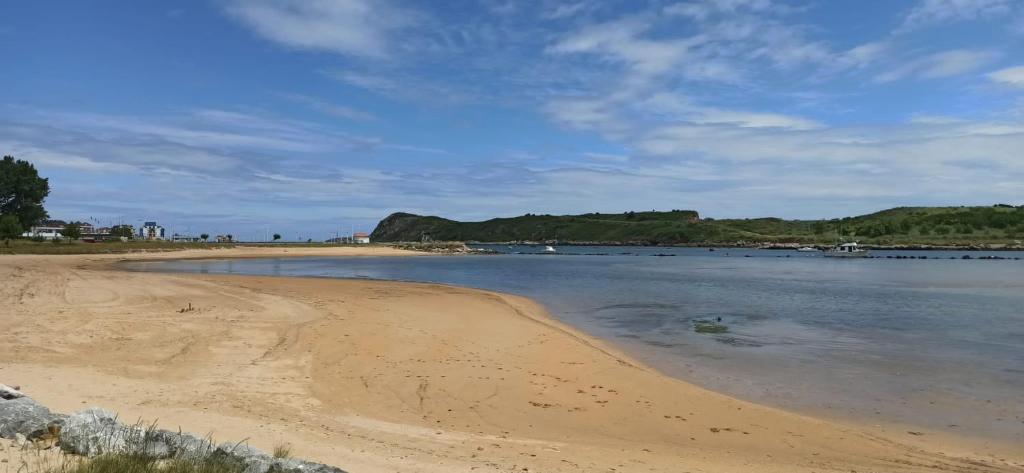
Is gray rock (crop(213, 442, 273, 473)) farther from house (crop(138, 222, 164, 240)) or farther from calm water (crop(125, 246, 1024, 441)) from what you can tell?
house (crop(138, 222, 164, 240))

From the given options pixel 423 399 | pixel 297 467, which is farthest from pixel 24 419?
pixel 423 399

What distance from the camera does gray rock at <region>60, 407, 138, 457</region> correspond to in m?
4.71

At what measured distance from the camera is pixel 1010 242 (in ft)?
443

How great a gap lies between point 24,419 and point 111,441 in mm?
925

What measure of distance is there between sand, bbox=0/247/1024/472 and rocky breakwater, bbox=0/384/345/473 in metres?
0.94

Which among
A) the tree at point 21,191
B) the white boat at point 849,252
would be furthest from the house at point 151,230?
the white boat at point 849,252

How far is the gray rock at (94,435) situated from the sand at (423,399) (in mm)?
1195

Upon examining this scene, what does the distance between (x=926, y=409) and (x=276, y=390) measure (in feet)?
32.1

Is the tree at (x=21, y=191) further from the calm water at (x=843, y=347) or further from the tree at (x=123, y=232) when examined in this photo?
the calm water at (x=843, y=347)

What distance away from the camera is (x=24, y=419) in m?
5.05

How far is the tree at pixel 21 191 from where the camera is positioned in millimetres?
82750

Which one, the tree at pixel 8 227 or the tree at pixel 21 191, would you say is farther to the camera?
the tree at pixel 21 191

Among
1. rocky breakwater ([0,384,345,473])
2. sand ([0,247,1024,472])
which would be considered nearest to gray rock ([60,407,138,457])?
rocky breakwater ([0,384,345,473])

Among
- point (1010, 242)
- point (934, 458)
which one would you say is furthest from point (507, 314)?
point (1010, 242)
